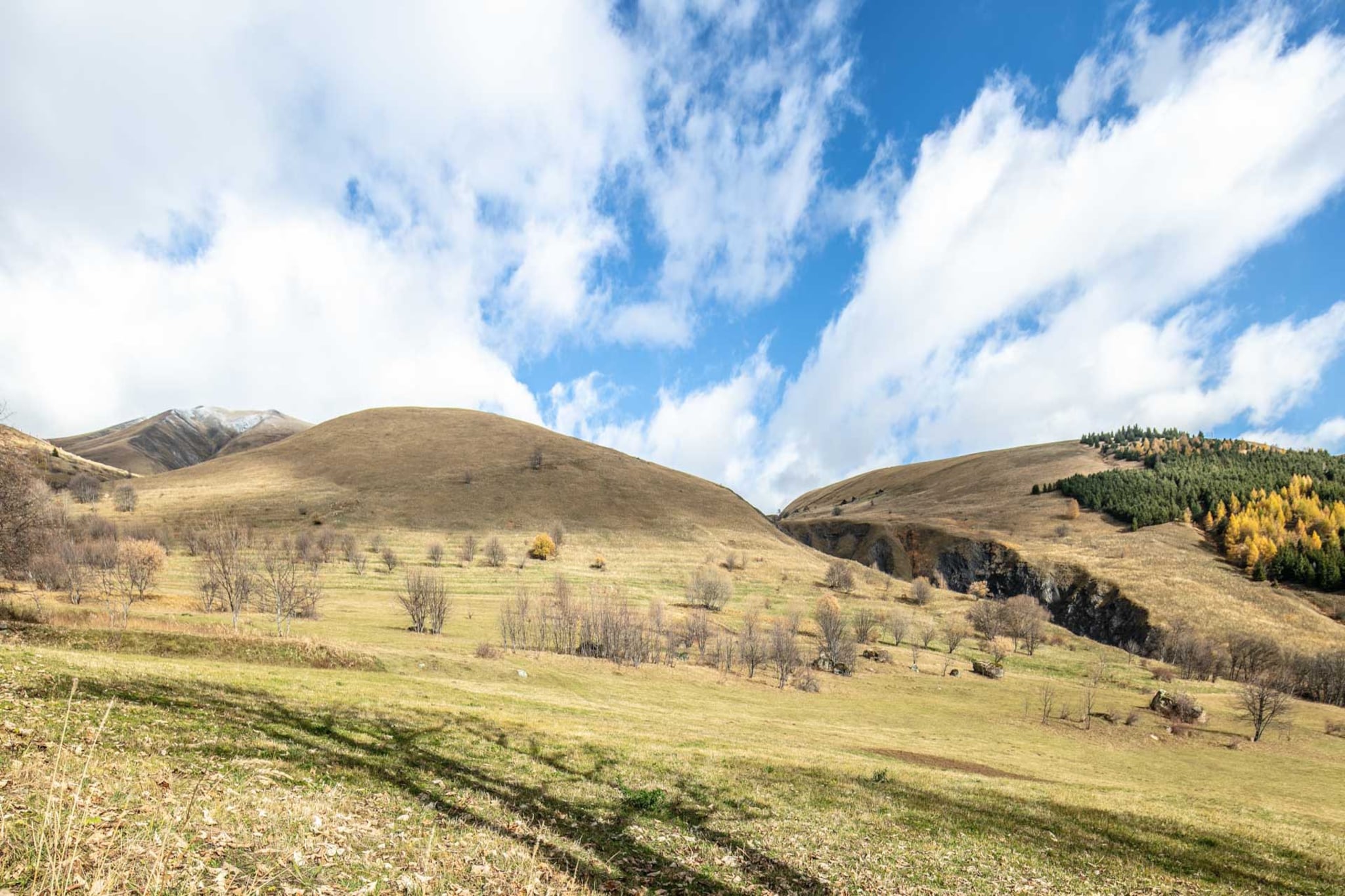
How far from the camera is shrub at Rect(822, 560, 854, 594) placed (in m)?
132

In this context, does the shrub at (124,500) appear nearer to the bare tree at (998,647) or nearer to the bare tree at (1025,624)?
the bare tree at (998,647)

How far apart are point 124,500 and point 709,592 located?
461 feet

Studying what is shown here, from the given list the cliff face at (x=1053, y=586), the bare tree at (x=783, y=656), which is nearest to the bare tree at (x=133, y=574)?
the bare tree at (x=783, y=656)

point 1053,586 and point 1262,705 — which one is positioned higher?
point 1053,586

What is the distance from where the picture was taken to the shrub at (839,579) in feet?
434

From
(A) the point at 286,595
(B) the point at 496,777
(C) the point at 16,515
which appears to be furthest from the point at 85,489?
(B) the point at 496,777

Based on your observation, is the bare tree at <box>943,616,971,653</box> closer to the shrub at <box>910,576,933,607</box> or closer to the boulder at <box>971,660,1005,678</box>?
the shrub at <box>910,576,933,607</box>

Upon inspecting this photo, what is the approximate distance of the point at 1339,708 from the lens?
7819cm

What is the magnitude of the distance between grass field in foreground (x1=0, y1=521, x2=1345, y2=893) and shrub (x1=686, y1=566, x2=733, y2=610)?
5999 centimetres

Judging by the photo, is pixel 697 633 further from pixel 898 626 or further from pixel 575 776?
pixel 575 776

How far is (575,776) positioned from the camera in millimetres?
18828

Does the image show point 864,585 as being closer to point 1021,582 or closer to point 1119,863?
point 1021,582

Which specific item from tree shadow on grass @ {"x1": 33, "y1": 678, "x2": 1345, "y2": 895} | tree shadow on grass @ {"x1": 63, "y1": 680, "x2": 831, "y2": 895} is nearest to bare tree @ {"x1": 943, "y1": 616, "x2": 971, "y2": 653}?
tree shadow on grass @ {"x1": 33, "y1": 678, "x2": 1345, "y2": 895}

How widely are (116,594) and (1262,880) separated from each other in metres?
91.6
